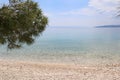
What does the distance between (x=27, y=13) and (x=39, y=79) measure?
16.0 ft

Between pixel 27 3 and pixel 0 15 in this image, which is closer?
pixel 0 15

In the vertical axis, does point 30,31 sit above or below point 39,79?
above

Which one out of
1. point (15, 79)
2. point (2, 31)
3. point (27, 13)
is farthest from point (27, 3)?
point (15, 79)

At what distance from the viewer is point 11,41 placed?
7.47 m

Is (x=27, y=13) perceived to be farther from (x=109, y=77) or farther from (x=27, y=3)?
(x=109, y=77)

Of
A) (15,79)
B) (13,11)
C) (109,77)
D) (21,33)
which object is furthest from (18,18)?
(109,77)

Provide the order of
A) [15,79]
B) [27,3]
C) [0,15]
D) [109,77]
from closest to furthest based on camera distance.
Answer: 1. [0,15]
2. [27,3]
3. [15,79]
4. [109,77]

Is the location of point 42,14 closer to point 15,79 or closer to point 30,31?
point 30,31

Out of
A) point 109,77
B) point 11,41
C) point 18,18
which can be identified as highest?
point 18,18

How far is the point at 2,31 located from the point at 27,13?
64 centimetres

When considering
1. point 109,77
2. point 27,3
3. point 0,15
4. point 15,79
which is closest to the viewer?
point 0,15

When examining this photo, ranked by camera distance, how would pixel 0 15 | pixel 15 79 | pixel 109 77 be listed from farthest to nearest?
pixel 109 77, pixel 15 79, pixel 0 15

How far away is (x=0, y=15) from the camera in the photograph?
6.62 m

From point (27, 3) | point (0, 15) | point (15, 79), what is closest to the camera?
point (0, 15)
